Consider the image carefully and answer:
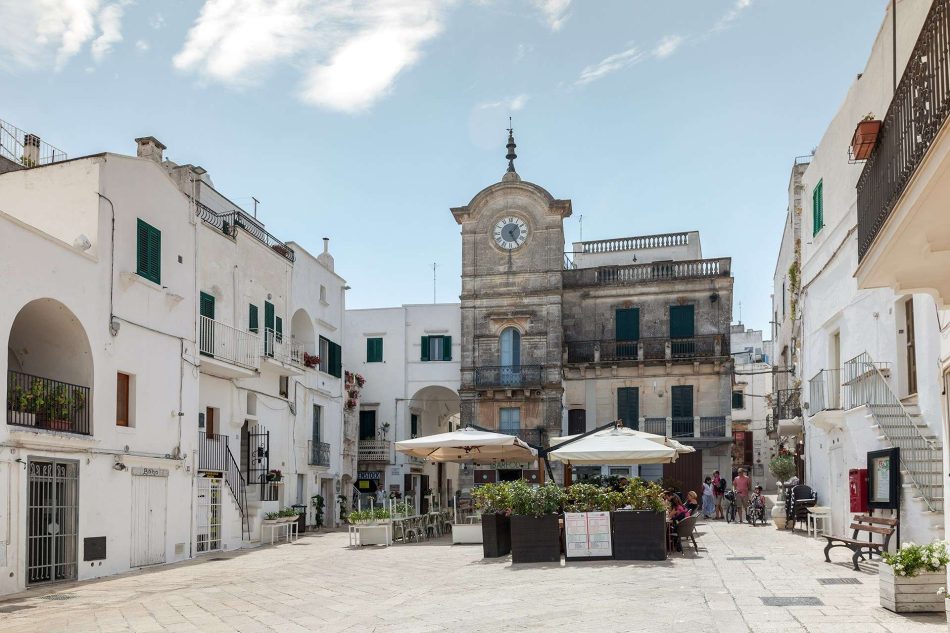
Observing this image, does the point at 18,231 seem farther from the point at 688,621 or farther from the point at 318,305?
the point at 318,305

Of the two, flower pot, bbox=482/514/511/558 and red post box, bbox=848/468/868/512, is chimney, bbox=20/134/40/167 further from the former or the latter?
red post box, bbox=848/468/868/512

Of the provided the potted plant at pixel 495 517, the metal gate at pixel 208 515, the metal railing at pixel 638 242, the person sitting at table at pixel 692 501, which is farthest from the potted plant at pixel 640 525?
the metal railing at pixel 638 242

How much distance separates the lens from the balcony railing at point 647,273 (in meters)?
37.2

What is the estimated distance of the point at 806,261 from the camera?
2388 centimetres

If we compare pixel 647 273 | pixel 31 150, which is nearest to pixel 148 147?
pixel 31 150

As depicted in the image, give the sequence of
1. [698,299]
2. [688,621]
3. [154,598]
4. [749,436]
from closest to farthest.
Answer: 1. [688,621]
2. [154,598]
3. [698,299]
4. [749,436]

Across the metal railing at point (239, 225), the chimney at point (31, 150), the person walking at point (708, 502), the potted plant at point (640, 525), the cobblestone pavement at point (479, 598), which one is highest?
the chimney at point (31, 150)

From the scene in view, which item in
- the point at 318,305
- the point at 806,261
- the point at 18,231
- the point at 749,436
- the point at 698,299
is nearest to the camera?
the point at 18,231

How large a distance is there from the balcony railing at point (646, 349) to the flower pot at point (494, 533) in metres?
21.8

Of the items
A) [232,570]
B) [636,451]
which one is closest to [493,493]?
[636,451]

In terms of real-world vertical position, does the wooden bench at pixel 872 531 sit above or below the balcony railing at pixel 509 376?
below

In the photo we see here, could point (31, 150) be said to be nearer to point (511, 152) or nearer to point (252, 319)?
point (252, 319)

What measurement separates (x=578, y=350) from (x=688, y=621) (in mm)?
29115

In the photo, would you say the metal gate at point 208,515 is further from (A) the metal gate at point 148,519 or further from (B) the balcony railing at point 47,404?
(B) the balcony railing at point 47,404
